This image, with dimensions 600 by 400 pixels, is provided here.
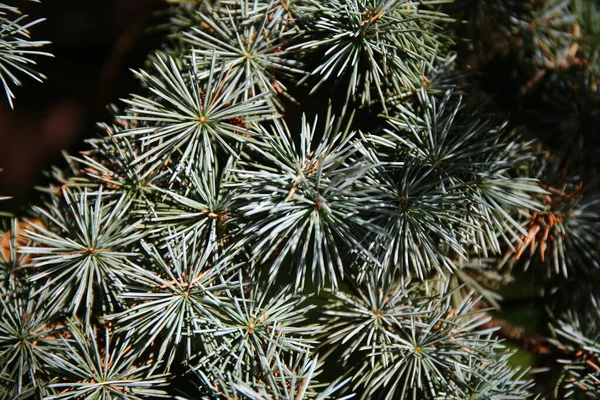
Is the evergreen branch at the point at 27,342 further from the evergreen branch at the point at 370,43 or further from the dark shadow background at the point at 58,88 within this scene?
the dark shadow background at the point at 58,88

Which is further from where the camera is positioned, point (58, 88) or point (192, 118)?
point (58, 88)

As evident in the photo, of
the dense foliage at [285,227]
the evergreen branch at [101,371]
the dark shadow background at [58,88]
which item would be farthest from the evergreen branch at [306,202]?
the dark shadow background at [58,88]

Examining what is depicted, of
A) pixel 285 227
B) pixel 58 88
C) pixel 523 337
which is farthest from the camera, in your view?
pixel 58 88

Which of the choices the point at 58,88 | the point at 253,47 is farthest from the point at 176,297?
the point at 58,88

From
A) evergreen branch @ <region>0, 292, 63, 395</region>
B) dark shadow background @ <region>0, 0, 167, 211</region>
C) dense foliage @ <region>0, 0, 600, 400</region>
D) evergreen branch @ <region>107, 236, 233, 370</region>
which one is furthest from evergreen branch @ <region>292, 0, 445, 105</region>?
dark shadow background @ <region>0, 0, 167, 211</region>

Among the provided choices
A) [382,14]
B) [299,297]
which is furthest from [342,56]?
[299,297]

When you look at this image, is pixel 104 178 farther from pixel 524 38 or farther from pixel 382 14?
pixel 524 38

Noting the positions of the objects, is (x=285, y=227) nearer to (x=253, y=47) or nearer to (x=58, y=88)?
(x=253, y=47)

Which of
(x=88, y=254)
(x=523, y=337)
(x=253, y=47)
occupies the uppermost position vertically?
(x=253, y=47)
